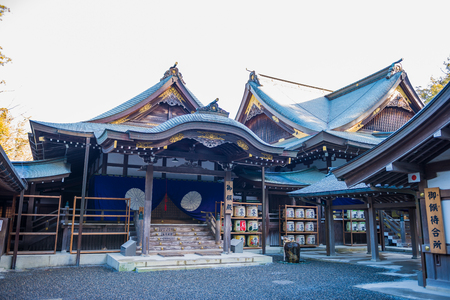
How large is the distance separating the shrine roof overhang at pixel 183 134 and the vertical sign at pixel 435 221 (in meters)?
5.38

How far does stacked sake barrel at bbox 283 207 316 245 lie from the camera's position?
46.3 ft

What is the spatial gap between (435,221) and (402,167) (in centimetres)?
111

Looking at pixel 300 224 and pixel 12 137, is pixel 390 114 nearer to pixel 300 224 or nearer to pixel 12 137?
pixel 300 224

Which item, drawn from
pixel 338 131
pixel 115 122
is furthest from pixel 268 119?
pixel 115 122

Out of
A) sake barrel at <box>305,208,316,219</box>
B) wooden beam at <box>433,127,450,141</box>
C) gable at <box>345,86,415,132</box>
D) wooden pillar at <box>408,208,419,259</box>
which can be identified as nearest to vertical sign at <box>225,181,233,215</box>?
sake barrel at <box>305,208,316,219</box>

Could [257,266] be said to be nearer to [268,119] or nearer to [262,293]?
[262,293]

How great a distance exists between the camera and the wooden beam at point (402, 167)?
588cm

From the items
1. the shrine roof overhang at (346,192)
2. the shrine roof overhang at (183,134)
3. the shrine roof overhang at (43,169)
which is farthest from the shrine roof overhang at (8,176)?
the shrine roof overhang at (346,192)

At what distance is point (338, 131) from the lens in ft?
56.2

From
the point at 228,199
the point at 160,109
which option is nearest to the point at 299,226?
the point at 228,199

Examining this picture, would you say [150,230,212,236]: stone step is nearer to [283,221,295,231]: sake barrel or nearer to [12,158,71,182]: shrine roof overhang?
[12,158,71,182]: shrine roof overhang

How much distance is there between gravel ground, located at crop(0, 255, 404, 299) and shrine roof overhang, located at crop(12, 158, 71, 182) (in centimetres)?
297

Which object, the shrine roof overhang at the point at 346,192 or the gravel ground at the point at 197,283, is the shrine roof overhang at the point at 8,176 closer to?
the gravel ground at the point at 197,283

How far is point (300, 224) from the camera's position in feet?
47.0
